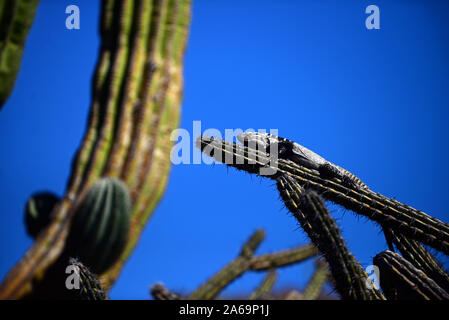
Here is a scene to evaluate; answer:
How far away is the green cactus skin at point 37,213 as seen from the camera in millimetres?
5109

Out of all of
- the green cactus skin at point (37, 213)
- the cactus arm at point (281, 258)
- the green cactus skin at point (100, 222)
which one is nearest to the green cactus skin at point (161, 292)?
the green cactus skin at point (100, 222)

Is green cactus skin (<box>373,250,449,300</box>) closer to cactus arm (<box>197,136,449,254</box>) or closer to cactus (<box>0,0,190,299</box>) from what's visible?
cactus arm (<box>197,136,449,254</box>)

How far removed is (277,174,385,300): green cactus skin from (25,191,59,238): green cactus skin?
3286mm

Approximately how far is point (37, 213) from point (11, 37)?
Answer: 6.90 ft

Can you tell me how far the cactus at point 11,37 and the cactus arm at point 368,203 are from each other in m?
2.02

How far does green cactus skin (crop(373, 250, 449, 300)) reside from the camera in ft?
10.6

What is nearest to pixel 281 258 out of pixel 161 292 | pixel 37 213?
pixel 161 292

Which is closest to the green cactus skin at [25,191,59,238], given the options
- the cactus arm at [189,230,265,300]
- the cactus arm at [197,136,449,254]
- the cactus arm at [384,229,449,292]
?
the cactus arm at [197,136,449,254]

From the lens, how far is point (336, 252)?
3.28 m

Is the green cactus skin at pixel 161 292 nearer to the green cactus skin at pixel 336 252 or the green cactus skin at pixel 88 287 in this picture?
the green cactus skin at pixel 88 287
